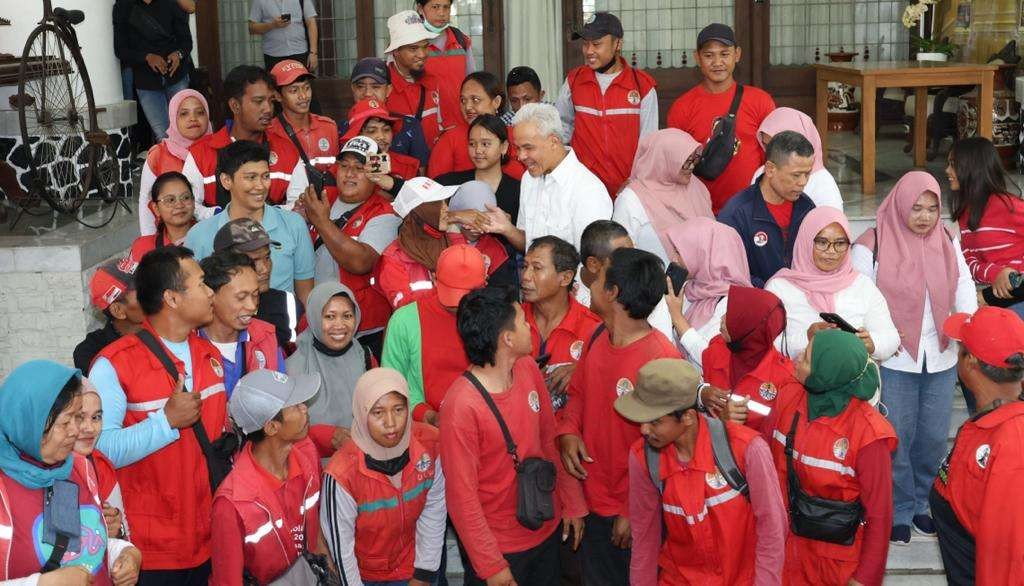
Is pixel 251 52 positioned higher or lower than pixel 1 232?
higher

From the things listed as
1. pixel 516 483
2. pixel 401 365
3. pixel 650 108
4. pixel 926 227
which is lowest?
pixel 516 483

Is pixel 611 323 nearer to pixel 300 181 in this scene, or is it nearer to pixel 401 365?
pixel 401 365

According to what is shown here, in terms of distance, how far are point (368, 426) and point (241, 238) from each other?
3.76ft

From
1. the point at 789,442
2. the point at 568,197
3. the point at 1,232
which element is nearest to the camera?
the point at 789,442

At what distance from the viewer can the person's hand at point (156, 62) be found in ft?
25.5

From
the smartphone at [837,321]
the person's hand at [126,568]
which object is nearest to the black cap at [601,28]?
the smartphone at [837,321]

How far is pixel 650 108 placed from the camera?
6086 millimetres

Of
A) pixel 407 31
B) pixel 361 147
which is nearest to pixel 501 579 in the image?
pixel 361 147

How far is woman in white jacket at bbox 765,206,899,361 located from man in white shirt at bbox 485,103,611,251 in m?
0.94

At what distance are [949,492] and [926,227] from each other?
172 cm

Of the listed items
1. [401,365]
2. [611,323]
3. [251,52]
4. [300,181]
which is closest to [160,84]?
[251,52]

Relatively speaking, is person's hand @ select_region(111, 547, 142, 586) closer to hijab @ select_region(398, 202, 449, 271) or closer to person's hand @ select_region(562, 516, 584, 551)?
person's hand @ select_region(562, 516, 584, 551)

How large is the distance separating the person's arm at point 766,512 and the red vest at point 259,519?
4.62 ft

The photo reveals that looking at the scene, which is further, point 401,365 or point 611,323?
point 401,365
